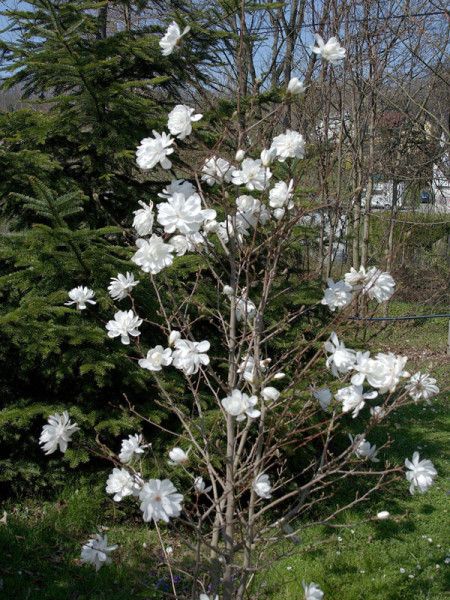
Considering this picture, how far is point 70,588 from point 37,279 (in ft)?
5.73

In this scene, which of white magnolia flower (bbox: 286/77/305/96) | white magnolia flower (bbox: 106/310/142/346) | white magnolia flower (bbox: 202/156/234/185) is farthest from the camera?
white magnolia flower (bbox: 202/156/234/185)

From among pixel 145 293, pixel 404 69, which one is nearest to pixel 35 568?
pixel 145 293

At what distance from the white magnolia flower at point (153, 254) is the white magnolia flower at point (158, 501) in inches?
24.3

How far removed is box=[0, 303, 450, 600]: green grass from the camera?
2.51 meters

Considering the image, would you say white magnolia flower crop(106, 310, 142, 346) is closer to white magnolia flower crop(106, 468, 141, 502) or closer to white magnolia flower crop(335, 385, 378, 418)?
white magnolia flower crop(106, 468, 141, 502)

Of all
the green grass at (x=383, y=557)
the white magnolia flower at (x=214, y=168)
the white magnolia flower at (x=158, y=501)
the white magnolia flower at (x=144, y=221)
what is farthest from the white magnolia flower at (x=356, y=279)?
the green grass at (x=383, y=557)

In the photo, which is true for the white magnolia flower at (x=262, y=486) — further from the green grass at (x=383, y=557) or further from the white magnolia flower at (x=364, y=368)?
the green grass at (x=383, y=557)

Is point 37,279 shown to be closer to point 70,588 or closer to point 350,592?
point 70,588

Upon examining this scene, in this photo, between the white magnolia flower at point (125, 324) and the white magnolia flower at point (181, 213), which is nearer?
the white magnolia flower at point (181, 213)

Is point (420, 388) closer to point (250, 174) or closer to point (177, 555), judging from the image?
point (250, 174)

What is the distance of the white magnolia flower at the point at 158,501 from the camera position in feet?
4.10

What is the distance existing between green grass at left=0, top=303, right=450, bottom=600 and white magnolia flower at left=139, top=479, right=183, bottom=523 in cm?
108

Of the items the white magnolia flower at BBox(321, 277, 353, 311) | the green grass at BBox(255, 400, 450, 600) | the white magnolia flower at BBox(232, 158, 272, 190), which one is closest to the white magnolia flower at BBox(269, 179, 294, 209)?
the white magnolia flower at BBox(232, 158, 272, 190)

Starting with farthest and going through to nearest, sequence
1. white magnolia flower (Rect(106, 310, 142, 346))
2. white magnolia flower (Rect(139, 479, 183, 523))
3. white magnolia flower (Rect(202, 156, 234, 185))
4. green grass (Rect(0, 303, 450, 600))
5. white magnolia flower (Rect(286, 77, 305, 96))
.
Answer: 1. green grass (Rect(0, 303, 450, 600))
2. white magnolia flower (Rect(202, 156, 234, 185))
3. white magnolia flower (Rect(106, 310, 142, 346))
4. white magnolia flower (Rect(286, 77, 305, 96))
5. white magnolia flower (Rect(139, 479, 183, 523))
